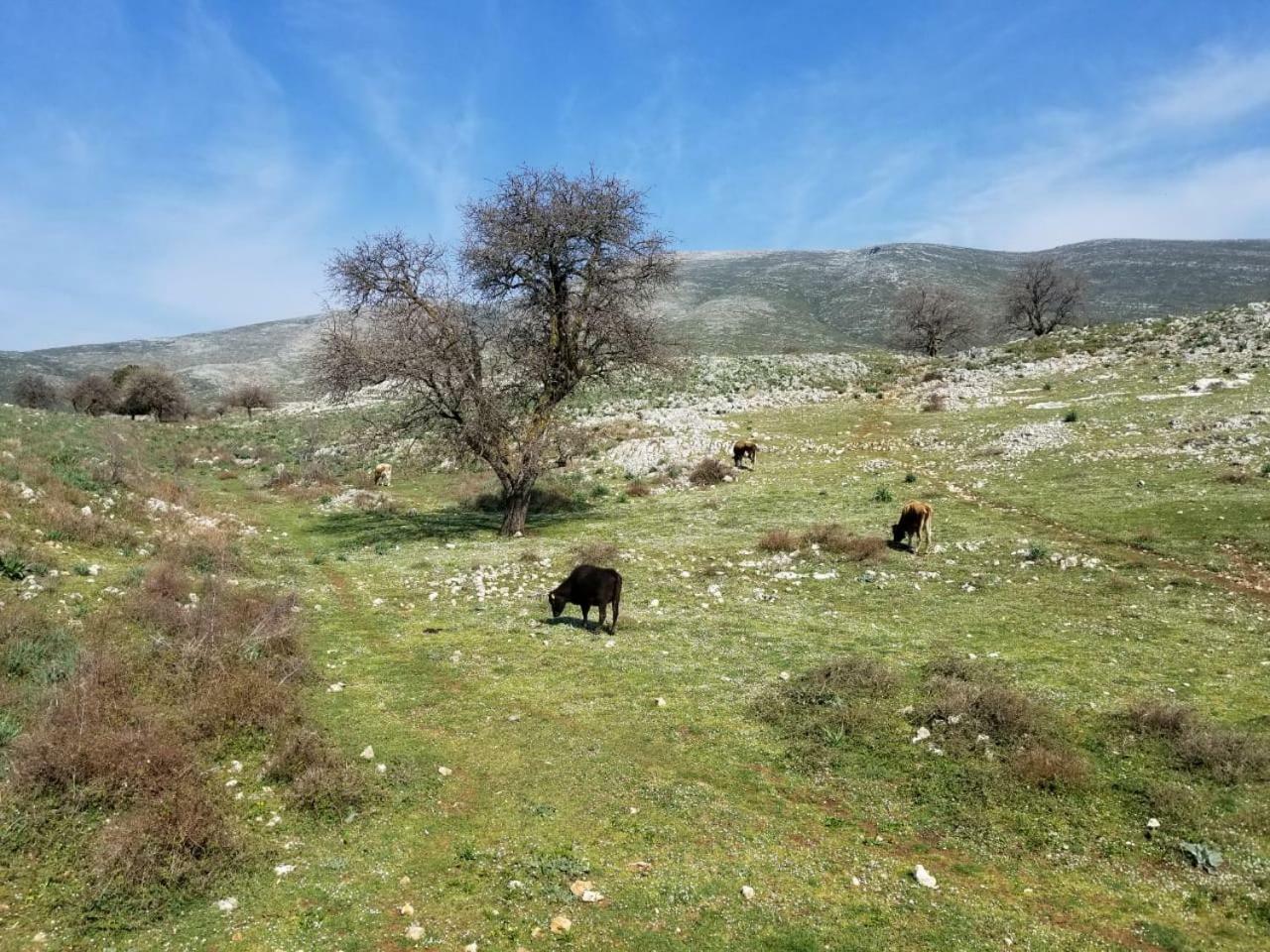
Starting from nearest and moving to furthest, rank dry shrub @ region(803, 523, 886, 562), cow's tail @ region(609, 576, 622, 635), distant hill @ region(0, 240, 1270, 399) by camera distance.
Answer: cow's tail @ region(609, 576, 622, 635)
dry shrub @ region(803, 523, 886, 562)
distant hill @ region(0, 240, 1270, 399)

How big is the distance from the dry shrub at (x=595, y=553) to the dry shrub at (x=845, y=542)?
5780 millimetres

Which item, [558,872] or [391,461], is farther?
[391,461]

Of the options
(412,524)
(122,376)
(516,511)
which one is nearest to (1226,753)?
(516,511)

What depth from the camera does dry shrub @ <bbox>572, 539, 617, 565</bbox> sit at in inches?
827

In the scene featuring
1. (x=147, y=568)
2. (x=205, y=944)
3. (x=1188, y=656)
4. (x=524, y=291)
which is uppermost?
(x=524, y=291)

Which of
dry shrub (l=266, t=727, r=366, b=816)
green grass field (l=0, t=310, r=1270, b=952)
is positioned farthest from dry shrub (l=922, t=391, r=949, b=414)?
dry shrub (l=266, t=727, r=366, b=816)

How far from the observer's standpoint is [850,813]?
9289 millimetres

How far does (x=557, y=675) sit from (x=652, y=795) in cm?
430

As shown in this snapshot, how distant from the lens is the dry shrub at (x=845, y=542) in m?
20.4

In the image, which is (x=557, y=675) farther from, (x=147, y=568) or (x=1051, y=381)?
(x=1051, y=381)

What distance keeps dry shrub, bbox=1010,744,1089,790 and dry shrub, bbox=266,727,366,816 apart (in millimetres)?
8572

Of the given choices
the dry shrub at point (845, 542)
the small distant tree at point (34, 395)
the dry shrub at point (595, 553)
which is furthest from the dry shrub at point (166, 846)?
the small distant tree at point (34, 395)

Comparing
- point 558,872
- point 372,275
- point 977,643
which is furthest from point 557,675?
point 372,275

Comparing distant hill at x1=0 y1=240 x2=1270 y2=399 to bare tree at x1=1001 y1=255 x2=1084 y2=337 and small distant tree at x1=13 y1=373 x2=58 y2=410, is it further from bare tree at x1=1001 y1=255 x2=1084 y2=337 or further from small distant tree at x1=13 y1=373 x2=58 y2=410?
small distant tree at x1=13 y1=373 x2=58 y2=410
